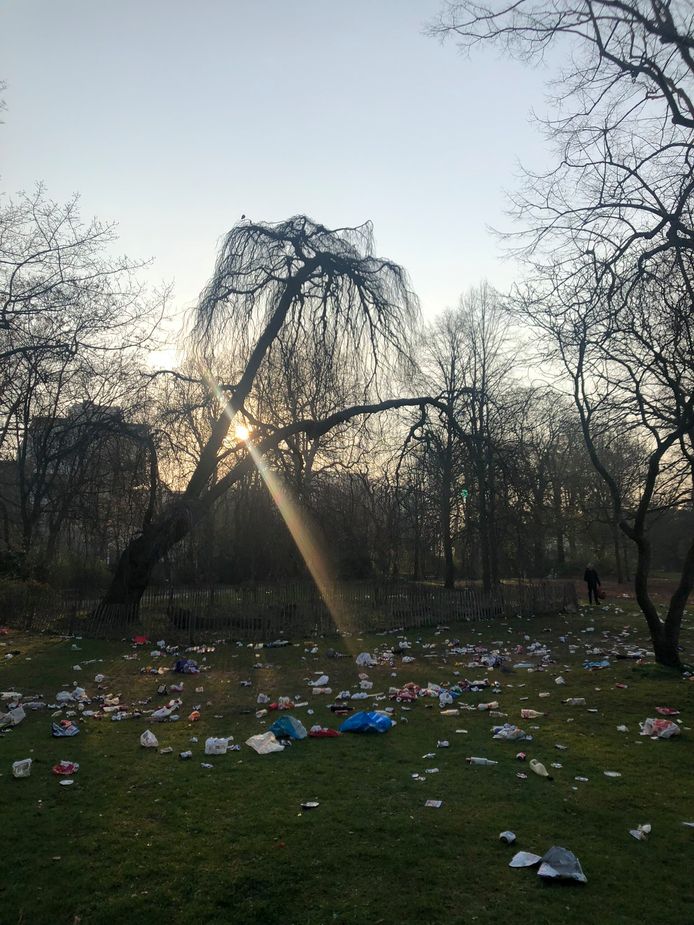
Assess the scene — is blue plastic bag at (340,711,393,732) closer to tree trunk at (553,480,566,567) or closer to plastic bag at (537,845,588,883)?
plastic bag at (537,845,588,883)

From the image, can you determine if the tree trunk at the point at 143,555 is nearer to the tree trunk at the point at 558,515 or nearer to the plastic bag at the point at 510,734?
the plastic bag at the point at 510,734

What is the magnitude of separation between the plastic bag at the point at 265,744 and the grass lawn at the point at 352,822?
0.31ft

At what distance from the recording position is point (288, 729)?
6.88 m

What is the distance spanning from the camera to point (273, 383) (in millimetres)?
13680

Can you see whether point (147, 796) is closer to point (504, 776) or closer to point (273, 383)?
point (504, 776)

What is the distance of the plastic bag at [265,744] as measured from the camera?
6.30 metres

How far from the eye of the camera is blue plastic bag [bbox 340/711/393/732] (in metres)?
7.05

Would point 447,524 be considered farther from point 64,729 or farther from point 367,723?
point 64,729

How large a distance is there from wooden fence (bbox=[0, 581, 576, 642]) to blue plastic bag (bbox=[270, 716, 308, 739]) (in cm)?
749

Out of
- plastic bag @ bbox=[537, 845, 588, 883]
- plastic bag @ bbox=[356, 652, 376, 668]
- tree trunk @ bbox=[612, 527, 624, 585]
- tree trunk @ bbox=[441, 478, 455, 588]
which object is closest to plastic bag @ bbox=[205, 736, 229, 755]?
plastic bag @ bbox=[537, 845, 588, 883]

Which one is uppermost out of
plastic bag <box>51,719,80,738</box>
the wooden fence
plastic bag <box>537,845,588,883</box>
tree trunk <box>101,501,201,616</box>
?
tree trunk <box>101,501,201,616</box>

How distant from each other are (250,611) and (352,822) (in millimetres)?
10498

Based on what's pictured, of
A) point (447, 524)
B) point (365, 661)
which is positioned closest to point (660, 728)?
point (365, 661)

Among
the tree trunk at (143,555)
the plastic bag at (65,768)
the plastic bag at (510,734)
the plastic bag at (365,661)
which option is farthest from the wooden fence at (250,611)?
the plastic bag at (510,734)
